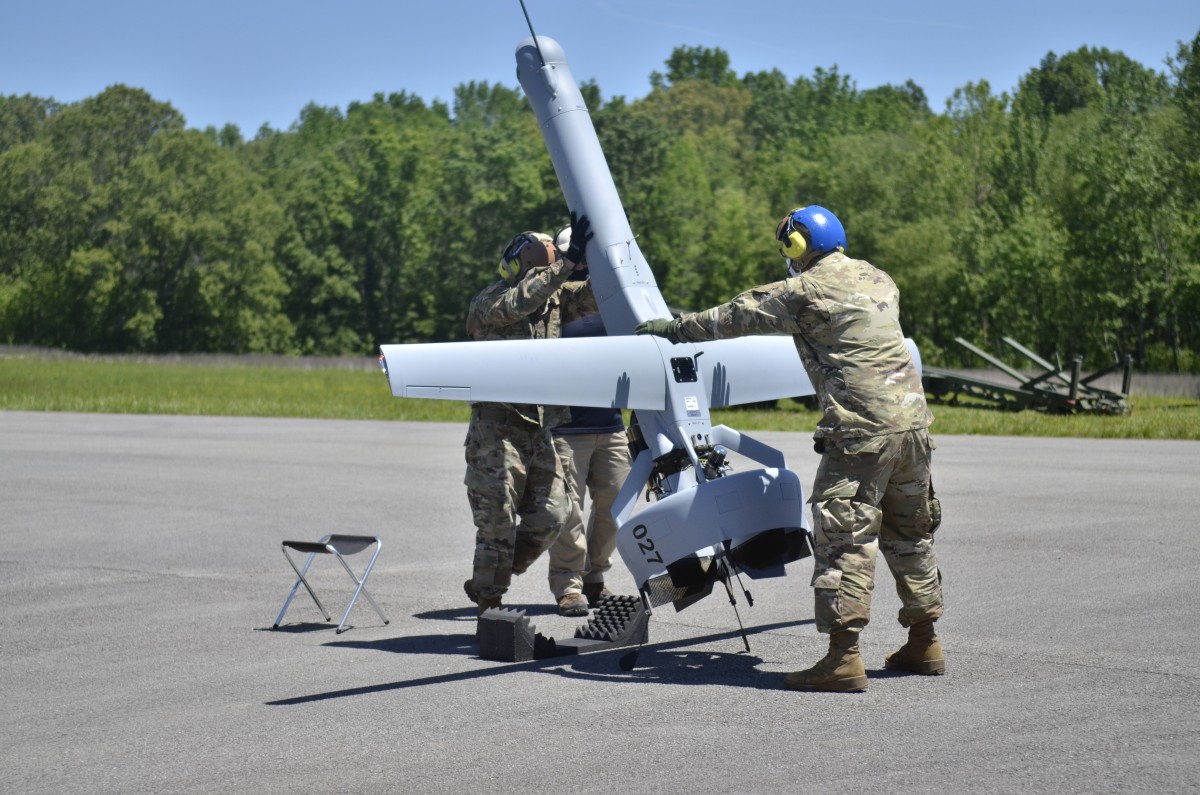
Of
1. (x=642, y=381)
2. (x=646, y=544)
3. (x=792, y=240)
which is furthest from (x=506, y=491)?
(x=792, y=240)

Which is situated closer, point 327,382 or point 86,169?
point 327,382

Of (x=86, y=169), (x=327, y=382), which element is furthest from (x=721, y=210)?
(x=86, y=169)

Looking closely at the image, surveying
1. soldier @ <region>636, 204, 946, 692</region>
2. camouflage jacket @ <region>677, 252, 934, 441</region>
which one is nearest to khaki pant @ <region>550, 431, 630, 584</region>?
soldier @ <region>636, 204, 946, 692</region>

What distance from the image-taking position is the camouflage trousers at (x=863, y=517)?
6426mm

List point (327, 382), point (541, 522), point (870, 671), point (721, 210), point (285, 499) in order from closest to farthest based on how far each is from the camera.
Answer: point (870, 671) < point (541, 522) < point (285, 499) < point (327, 382) < point (721, 210)

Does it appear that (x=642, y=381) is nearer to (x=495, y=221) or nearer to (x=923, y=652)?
(x=923, y=652)

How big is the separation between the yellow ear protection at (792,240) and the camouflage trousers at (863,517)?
1012 mm

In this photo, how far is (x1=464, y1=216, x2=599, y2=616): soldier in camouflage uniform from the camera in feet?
26.0

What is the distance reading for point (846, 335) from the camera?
261 inches

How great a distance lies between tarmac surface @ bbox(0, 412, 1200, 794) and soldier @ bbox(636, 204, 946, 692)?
→ 273 mm

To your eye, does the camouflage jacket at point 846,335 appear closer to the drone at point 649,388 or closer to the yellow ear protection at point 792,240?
the yellow ear protection at point 792,240

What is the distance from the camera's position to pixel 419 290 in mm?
83688

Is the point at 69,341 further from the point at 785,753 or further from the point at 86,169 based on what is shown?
the point at 785,753

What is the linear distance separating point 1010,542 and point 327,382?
153 ft
